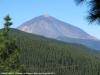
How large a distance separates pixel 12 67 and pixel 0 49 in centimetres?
204

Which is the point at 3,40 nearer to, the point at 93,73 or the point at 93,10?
the point at 93,10

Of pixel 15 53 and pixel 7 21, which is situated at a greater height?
pixel 7 21

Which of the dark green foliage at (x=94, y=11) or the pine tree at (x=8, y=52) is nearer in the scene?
the dark green foliage at (x=94, y=11)

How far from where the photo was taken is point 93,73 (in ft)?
655

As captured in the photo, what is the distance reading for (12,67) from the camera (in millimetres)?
21984

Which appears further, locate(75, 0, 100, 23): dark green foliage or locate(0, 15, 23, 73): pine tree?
locate(0, 15, 23, 73): pine tree

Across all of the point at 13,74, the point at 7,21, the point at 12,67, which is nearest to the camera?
the point at 13,74

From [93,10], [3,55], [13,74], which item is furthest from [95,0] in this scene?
[3,55]

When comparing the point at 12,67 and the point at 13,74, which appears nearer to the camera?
the point at 13,74

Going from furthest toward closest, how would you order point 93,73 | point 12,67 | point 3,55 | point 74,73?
point 93,73, point 74,73, point 3,55, point 12,67

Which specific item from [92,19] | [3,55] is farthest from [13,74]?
[92,19]

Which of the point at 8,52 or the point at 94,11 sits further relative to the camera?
the point at 8,52

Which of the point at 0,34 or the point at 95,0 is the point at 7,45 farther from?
the point at 95,0

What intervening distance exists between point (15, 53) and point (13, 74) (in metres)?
6.44
